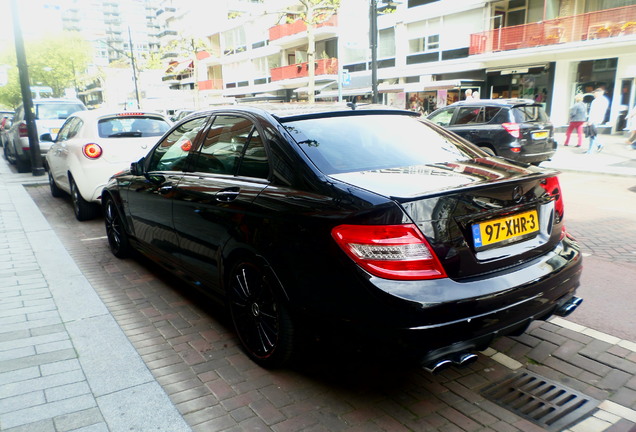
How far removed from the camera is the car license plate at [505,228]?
8.10 ft

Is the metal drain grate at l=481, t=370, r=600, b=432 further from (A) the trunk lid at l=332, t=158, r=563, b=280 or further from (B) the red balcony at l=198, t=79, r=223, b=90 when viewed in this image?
(B) the red balcony at l=198, t=79, r=223, b=90

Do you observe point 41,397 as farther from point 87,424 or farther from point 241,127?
point 241,127

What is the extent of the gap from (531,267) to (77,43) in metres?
58.8

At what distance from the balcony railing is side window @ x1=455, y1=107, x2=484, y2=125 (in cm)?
1301

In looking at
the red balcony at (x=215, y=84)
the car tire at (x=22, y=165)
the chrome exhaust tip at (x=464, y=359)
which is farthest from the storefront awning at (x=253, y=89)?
the chrome exhaust tip at (x=464, y=359)

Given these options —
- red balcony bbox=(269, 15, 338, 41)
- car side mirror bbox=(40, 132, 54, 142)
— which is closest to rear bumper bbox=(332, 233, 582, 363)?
car side mirror bbox=(40, 132, 54, 142)

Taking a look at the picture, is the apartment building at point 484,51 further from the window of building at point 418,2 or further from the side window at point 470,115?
the side window at point 470,115

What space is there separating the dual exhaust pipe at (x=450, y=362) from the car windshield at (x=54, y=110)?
45.5 feet

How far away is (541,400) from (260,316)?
1704mm

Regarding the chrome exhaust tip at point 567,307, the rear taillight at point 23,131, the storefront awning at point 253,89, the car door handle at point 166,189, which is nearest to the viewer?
the chrome exhaust tip at point 567,307

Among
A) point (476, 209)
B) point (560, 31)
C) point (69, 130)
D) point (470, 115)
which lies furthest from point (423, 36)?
point (476, 209)

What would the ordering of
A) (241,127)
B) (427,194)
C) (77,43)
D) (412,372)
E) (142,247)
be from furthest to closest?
(77,43) < (142,247) < (241,127) < (412,372) < (427,194)

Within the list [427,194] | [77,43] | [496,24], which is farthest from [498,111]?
[77,43]

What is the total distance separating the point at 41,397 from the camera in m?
2.84
